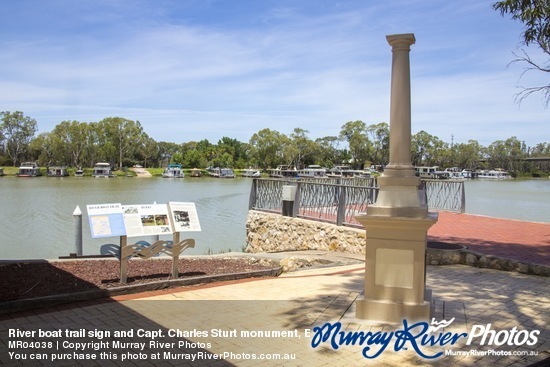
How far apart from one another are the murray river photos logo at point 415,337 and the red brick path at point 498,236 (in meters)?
4.26

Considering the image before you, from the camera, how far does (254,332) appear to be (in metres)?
4.76

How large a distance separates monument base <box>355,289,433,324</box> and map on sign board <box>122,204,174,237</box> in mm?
3229

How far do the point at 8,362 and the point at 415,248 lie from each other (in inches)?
155

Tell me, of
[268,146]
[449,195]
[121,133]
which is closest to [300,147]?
[268,146]

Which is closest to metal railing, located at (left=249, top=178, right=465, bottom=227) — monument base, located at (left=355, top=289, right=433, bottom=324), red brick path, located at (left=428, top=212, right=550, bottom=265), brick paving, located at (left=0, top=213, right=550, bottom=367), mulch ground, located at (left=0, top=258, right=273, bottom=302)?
red brick path, located at (left=428, top=212, right=550, bottom=265)

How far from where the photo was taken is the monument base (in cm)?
487

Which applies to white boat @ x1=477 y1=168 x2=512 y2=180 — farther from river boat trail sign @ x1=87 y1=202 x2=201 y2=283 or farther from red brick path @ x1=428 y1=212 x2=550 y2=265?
river boat trail sign @ x1=87 y1=202 x2=201 y2=283

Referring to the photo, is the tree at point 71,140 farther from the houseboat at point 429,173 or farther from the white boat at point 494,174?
the white boat at point 494,174

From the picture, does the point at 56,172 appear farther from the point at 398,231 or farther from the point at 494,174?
the point at 398,231

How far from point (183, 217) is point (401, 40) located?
417 cm

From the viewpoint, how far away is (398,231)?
482 cm

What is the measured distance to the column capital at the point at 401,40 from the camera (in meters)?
4.90

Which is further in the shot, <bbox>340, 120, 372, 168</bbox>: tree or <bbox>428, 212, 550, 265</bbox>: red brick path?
<bbox>340, 120, 372, 168</bbox>: tree

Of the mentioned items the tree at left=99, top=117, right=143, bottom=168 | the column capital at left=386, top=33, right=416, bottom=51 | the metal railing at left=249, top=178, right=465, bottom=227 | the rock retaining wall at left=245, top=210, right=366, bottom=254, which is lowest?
the rock retaining wall at left=245, top=210, right=366, bottom=254
